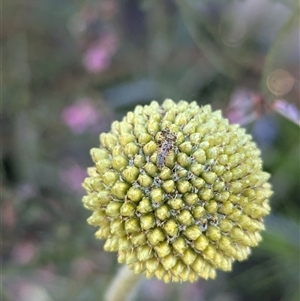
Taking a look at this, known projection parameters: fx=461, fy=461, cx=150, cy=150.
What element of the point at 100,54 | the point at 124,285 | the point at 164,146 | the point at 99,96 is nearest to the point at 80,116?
the point at 99,96

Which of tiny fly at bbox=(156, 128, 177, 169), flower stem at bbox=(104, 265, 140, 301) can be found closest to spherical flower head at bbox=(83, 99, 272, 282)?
tiny fly at bbox=(156, 128, 177, 169)

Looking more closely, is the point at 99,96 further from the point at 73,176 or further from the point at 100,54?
the point at 73,176

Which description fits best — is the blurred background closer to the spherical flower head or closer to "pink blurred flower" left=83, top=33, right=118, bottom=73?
"pink blurred flower" left=83, top=33, right=118, bottom=73

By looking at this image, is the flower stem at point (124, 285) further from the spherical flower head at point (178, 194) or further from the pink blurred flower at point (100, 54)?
the pink blurred flower at point (100, 54)

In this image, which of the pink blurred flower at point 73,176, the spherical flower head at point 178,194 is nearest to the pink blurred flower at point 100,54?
the pink blurred flower at point 73,176

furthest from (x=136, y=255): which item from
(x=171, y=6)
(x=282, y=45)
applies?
(x=171, y=6)

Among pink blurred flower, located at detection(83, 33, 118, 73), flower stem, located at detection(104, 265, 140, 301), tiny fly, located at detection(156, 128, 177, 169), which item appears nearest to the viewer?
tiny fly, located at detection(156, 128, 177, 169)

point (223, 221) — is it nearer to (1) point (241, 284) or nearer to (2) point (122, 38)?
(1) point (241, 284)
